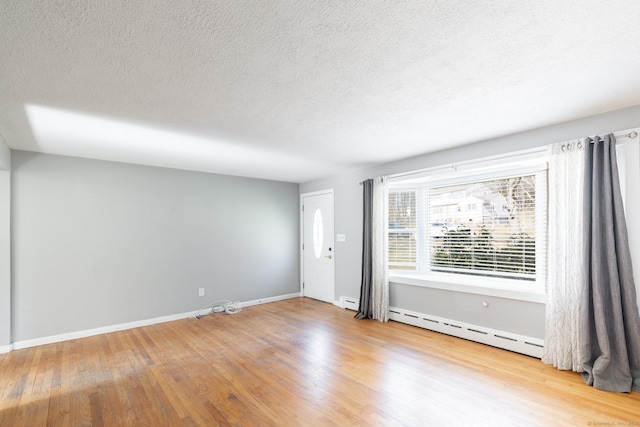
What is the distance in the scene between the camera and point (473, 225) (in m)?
4.05

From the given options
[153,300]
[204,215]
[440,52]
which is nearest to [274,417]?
[440,52]

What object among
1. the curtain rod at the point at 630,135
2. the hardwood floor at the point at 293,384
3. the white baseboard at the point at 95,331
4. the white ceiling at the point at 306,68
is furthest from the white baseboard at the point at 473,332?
the white baseboard at the point at 95,331

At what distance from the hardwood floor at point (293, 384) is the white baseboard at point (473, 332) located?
0.12 meters

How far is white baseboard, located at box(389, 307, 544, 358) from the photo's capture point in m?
3.23

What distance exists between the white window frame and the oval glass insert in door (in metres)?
1.78

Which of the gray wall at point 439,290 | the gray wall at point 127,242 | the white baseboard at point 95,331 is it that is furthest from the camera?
the gray wall at point 127,242

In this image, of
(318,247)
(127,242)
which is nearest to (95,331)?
(127,242)

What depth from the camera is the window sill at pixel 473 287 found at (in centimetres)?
325

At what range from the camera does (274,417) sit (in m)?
2.23

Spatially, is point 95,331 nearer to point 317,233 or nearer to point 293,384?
point 293,384

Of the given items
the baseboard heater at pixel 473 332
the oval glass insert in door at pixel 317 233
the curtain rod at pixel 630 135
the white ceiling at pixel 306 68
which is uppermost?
the white ceiling at pixel 306 68

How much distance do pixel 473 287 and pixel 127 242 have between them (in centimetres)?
487

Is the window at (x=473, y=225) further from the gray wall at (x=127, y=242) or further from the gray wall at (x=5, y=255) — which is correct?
the gray wall at (x=5, y=255)

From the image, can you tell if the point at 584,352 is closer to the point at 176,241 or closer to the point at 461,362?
the point at 461,362
